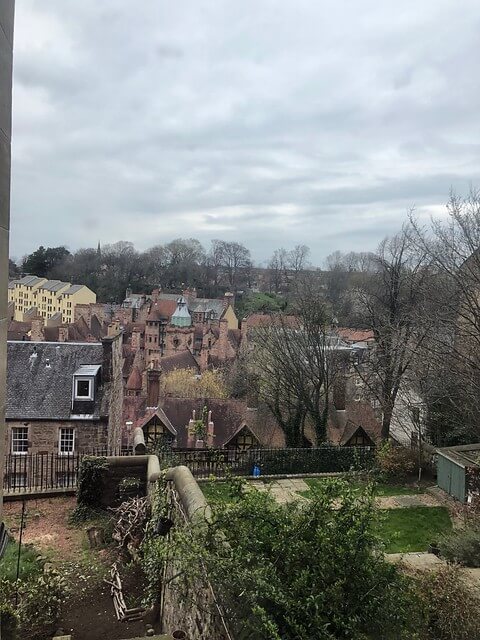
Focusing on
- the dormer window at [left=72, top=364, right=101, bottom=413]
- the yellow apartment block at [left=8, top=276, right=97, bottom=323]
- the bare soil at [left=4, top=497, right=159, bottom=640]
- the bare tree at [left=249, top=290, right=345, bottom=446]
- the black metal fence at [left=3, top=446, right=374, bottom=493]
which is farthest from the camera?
the yellow apartment block at [left=8, top=276, right=97, bottom=323]

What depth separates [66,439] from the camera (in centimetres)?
1820

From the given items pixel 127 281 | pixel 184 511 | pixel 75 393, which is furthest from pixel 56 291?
pixel 184 511

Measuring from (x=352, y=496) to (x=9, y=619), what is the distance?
17.2ft

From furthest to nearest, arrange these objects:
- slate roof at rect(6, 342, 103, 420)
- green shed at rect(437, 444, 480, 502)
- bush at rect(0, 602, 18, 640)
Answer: slate roof at rect(6, 342, 103, 420), green shed at rect(437, 444, 480, 502), bush at rect(0, 602, 18, 640)

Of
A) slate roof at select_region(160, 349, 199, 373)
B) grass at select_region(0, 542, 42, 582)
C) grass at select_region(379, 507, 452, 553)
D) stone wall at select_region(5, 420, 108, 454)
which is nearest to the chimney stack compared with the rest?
slate roof at select_region(160, 349, 199, 373)

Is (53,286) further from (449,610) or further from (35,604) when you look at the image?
(449,610)

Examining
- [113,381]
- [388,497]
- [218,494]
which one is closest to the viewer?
[218,494]

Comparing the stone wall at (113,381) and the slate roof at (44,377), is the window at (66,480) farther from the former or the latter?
the slate roof at (44,377)

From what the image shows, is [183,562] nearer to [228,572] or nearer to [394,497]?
[228,572]

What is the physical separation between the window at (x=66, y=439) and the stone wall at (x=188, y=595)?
1230cm

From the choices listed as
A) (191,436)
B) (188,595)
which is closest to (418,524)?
(188,595)

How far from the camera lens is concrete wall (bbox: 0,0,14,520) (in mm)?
3009

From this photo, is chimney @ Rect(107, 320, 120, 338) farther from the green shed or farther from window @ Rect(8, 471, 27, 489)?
the green shed

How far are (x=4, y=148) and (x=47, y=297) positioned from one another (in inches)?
3283
